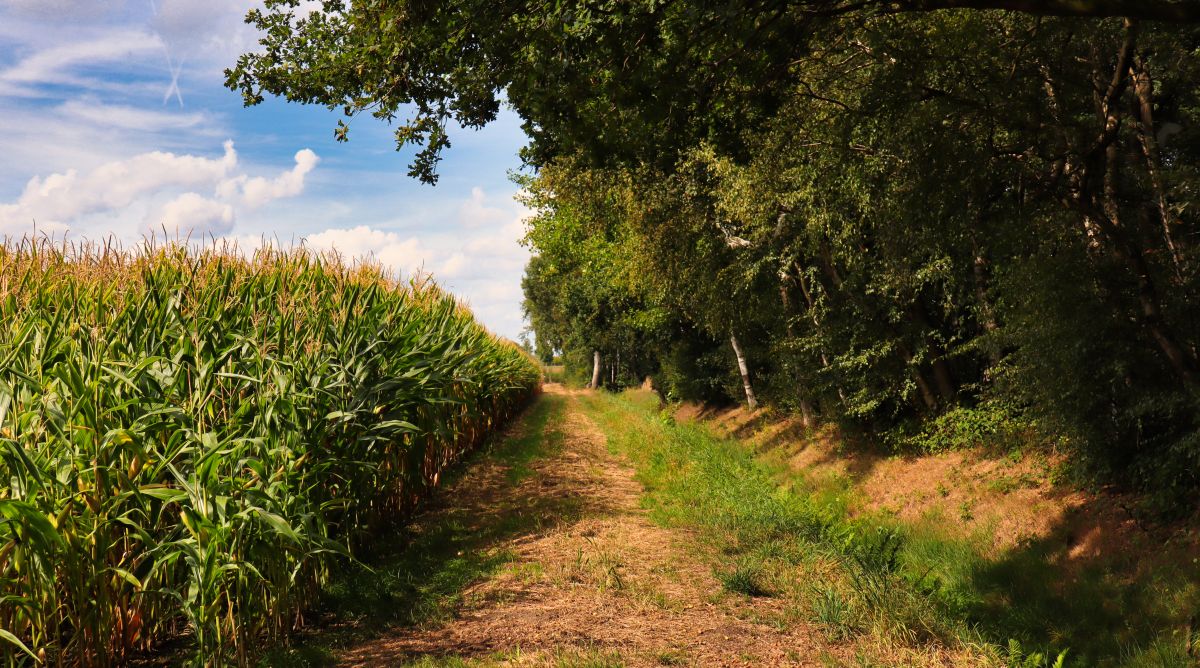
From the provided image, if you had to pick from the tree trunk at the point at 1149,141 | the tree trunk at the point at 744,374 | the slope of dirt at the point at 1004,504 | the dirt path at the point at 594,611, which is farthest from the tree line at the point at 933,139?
the tree trunk at the point at 744,374

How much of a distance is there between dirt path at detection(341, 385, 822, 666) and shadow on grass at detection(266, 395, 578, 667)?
0.11 meters

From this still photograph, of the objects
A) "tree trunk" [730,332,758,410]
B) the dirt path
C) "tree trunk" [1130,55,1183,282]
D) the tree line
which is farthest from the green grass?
"tree trunk" [730,332,758,410]

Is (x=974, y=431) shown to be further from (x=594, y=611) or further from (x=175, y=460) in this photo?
(x=175, y=460)

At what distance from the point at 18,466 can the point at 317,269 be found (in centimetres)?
602

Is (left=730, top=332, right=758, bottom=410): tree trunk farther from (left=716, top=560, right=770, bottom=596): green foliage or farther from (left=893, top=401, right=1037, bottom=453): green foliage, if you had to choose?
(left=716, top=560, right=770, bottom=596): green foliage

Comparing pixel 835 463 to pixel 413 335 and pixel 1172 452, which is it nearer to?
pixel 1172 452

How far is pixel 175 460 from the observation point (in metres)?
5.07

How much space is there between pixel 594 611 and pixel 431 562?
8.08 feet

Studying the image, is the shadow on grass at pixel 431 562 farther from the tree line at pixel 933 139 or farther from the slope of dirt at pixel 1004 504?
the slope of dirt at pixel 1004 504

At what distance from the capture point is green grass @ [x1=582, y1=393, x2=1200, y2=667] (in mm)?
5672

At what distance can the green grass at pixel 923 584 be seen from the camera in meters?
5.67

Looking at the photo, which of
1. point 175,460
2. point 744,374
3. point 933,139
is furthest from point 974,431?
point 175,460

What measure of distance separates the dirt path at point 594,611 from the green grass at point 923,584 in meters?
0.45

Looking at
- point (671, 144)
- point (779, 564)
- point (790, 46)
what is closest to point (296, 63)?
point (671, 144)
